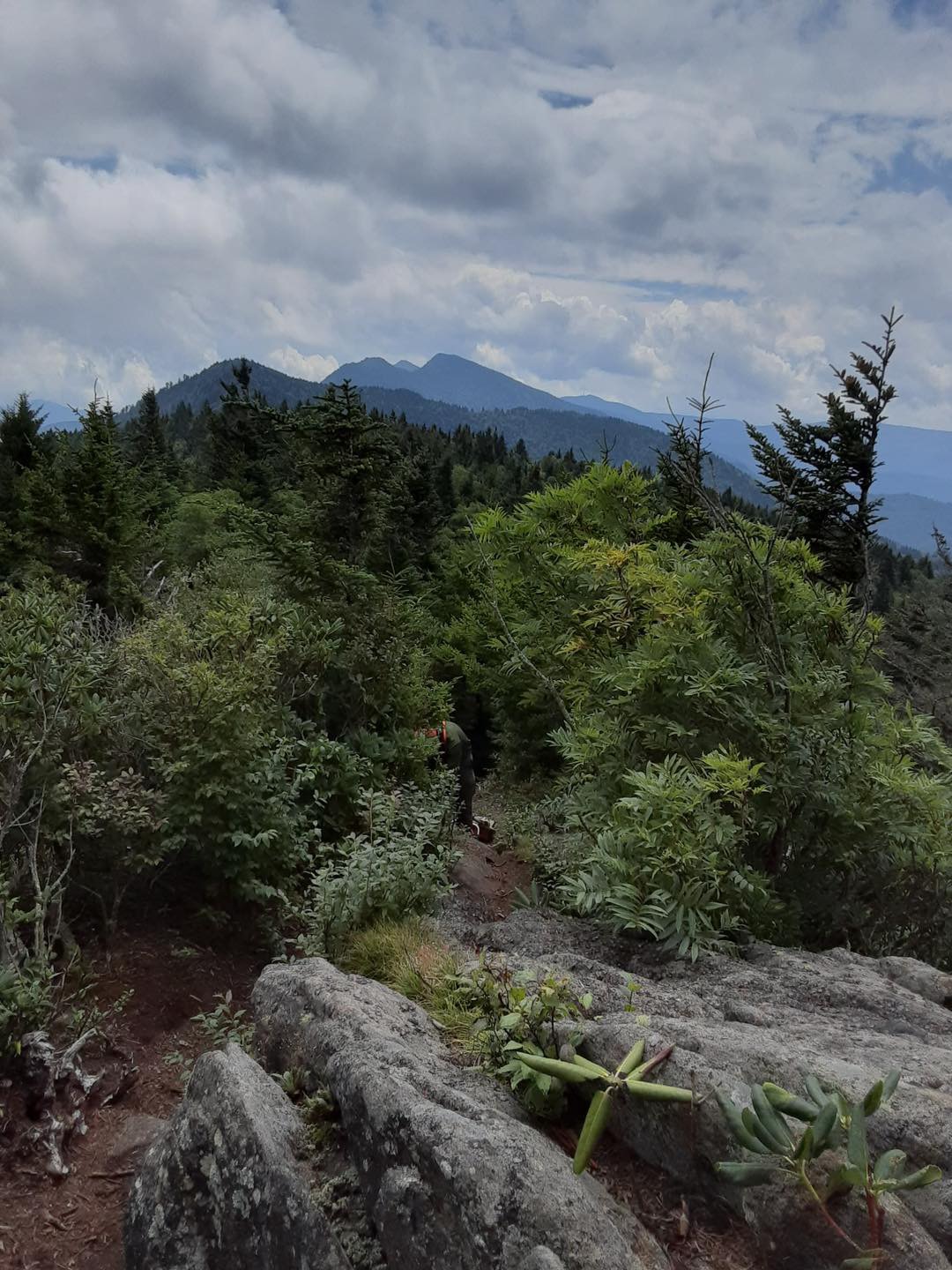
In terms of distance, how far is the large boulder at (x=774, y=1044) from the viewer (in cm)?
245

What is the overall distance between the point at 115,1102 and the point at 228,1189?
2.32m

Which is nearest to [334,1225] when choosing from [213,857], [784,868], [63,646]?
[784,868]

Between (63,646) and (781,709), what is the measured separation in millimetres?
5784

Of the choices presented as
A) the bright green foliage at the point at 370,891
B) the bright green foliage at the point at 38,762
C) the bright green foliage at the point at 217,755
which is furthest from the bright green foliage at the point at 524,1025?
the bright green foliage at the point at 217,755

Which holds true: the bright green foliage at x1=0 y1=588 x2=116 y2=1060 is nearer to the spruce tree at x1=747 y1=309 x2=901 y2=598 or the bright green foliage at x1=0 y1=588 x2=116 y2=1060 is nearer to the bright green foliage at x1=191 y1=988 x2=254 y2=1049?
the bright green foliage at x1=191 y1=988 x2=254 y2=1049

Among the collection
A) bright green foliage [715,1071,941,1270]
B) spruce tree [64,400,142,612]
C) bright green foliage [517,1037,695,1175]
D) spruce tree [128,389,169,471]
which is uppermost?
spruce tree [128,389,169,471]

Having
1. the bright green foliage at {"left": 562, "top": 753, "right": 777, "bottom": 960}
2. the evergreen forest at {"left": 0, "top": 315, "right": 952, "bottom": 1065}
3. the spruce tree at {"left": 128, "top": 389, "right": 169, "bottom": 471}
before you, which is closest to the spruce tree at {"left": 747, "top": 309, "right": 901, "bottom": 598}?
the evergreen forest at {"left": 0, "top": 315, "right": 952, "bottom": 1065}

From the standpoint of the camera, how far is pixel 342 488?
38.3 ft

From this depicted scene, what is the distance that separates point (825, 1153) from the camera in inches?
98.7

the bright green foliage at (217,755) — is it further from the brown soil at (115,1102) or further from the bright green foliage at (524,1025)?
the bright green foliage at (524,1025)

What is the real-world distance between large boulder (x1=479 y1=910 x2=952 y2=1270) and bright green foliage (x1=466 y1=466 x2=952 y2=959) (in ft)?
1.33

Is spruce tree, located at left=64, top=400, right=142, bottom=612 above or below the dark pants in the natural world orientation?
above

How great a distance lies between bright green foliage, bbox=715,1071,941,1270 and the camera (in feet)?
7.04

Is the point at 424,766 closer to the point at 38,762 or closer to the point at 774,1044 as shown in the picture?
the point at 38,762
